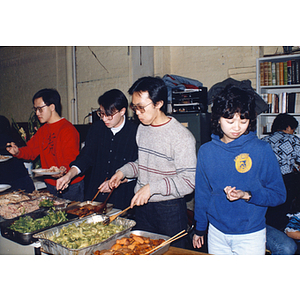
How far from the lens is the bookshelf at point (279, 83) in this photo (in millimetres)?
3679

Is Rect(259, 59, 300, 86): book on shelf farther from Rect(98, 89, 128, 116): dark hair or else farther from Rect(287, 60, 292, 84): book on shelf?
Rect(98, 89, 128, 116): dark hair

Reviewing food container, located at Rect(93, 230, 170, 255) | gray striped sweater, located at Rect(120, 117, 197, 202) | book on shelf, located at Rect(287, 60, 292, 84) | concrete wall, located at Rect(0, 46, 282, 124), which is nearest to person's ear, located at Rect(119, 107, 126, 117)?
gray striped sweater, located at Rect(120, 117, 197, 202)

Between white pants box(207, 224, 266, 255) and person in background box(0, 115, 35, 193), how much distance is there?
206cm

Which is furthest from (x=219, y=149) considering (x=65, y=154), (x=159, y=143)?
(x=65, y=154)

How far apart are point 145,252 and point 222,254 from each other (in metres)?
Result: 0.51

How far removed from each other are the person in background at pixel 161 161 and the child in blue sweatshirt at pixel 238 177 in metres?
0.13

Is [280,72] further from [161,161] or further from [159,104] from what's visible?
[161,161]

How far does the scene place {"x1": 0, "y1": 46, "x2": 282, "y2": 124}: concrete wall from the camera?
4152 millimetres

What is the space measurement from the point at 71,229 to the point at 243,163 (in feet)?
3.57

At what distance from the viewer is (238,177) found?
4.89 ft

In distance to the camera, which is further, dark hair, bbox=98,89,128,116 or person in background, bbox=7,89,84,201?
person in background, bbox=7,89,84,201

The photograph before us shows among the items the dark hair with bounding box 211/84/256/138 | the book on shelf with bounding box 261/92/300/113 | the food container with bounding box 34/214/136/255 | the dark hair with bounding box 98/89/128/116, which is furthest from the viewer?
the book on shelf with bounding box 261/92/300/113

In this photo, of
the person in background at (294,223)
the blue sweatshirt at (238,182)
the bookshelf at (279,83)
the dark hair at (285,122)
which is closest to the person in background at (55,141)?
the blue sweatshirt at (238,182)

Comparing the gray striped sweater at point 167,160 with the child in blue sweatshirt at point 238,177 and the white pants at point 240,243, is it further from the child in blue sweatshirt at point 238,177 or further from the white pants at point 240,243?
the white pants at point 240,243
